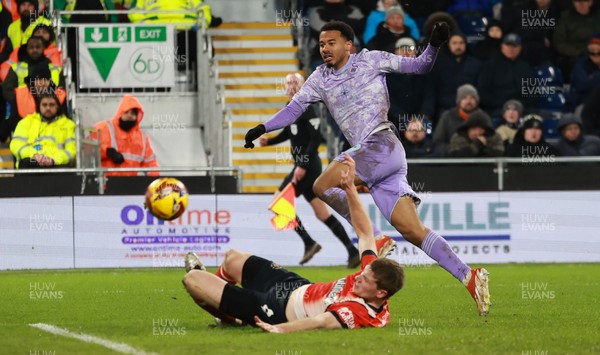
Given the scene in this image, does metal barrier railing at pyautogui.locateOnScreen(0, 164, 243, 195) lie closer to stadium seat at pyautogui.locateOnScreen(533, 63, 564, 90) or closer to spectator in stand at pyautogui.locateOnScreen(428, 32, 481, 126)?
spectator in stand at pyautogui.locateOnScreen(428, 32, 481, 126)

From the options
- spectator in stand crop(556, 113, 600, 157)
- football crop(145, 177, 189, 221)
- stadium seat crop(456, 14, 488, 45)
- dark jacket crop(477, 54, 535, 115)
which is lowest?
football crop(145, 177, 189, 221)

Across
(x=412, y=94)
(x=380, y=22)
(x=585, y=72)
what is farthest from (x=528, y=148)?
(x=380, y=22)

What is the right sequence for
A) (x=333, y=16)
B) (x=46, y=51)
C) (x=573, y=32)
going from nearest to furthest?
(x=46, y=51), (x=333, y=16), (x=573, y=32)

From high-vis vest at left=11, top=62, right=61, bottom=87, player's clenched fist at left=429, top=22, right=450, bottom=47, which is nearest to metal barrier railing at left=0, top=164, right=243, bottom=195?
high-vis vest at left=11, top=62, right=61, bottom=87

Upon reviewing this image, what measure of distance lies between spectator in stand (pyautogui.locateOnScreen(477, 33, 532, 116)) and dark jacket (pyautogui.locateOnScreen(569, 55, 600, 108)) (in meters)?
1.09

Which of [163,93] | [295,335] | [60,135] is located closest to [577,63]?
[163,93]

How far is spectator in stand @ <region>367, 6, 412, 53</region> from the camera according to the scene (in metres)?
23.2

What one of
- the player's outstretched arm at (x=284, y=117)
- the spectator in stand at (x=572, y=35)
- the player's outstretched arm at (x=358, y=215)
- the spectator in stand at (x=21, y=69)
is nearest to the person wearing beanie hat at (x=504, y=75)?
the spectator in stand at (x=572, y=35)

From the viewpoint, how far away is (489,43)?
23.9m

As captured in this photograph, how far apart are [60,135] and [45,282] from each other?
4782 millimetres

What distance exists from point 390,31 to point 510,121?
9.02 ft

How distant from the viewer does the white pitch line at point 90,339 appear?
887 cm

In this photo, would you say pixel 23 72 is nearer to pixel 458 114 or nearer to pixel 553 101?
pixel 458 114

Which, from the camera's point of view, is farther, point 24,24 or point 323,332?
point 24,24
